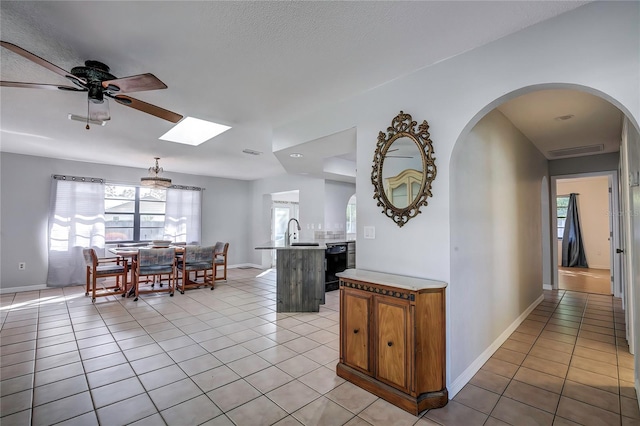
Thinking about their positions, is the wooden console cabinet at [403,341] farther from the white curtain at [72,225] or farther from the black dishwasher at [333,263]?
the white curtain at [72,225]

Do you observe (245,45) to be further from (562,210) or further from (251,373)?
(562,210)

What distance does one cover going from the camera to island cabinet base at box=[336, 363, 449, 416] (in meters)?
1.97

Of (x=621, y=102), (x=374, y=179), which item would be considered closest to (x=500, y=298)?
(x=374, y=179)

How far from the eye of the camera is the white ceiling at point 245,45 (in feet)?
5.51

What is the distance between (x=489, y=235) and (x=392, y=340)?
1518mm

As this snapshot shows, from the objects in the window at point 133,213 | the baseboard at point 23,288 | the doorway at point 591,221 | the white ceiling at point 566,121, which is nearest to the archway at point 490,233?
the white ceiling at point 566,121

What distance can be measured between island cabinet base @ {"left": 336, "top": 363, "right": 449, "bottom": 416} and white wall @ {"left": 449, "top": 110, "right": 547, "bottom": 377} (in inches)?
9.7

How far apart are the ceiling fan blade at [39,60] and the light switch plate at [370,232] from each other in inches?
98.7

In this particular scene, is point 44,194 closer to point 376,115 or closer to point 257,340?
point 257,340

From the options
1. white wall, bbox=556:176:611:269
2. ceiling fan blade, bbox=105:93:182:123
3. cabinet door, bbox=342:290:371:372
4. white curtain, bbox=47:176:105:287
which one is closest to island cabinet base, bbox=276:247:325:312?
cabinet door, bbox=342:290:371:372

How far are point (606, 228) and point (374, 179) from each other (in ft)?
28.5

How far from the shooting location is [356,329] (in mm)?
2346

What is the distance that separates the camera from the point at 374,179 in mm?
2555

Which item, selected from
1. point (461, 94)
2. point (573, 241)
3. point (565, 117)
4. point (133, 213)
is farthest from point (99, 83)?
point (573, 241)
